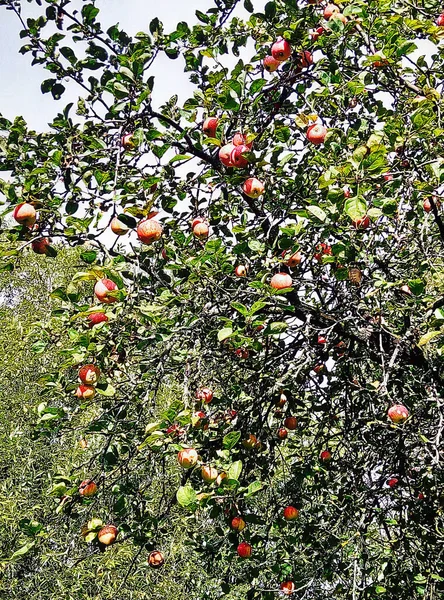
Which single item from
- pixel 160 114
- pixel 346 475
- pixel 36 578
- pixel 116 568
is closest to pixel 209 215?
pixel 160 114

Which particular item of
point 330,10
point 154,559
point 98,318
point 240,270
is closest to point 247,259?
point 240,270

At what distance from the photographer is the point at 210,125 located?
1909mm

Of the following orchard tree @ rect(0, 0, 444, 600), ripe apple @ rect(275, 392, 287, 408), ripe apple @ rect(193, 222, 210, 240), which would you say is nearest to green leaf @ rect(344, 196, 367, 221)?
orchard tree @ rect(0, 0, 444, 600)

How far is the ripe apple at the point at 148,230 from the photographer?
1.67 m

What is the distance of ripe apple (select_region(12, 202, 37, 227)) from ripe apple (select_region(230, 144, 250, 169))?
0.59m

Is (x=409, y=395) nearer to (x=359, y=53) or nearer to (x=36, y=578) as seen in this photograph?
(x=359, y=53)

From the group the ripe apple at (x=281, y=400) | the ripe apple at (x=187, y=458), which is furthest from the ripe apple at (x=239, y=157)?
the ripe apple at (x=281, y=400)

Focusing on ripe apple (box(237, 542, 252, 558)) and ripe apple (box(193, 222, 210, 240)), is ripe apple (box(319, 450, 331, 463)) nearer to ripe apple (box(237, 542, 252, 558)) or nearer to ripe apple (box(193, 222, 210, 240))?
ripe apple (box(237, 542, 252, 558))

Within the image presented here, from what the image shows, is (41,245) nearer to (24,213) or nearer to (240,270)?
(24,213)

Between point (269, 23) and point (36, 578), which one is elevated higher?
point (269, 23)

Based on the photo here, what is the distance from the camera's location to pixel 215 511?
72.0 inches

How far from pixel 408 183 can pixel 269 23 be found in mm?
753

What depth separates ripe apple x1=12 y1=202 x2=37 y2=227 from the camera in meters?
1.63

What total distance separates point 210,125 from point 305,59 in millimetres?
382
